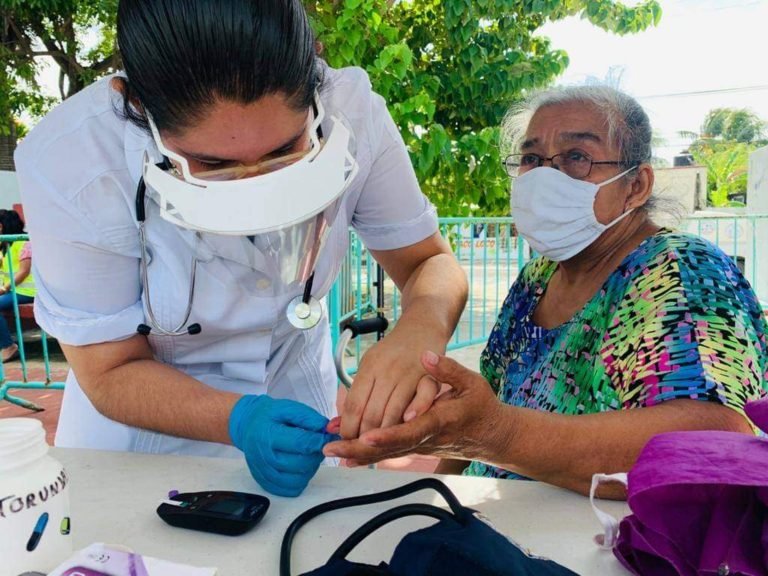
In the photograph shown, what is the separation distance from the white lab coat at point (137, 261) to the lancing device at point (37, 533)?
0.56m

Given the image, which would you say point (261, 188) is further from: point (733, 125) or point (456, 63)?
point (733, 125)

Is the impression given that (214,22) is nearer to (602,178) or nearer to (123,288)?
(123,288)

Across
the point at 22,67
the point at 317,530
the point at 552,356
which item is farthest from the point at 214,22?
the point at 22,67

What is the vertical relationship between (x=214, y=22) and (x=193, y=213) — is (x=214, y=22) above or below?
above

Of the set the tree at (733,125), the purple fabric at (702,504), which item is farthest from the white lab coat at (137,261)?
the tree at (733,125)

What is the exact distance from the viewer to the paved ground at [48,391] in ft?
11.9

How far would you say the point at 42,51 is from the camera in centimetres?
890

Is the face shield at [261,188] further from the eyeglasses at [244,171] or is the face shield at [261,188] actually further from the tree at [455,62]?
the tree at [455,62]

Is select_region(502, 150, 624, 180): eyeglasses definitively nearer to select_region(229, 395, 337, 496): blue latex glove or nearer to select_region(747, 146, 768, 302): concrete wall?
select_region(229, 395, 337, 496): blue latex glove

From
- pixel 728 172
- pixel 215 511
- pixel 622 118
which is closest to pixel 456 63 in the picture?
pixel 622 118

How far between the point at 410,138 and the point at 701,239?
3.55 m

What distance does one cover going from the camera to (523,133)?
5.91 ft

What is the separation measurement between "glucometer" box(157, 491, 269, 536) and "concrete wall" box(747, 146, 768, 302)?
27.8 ft

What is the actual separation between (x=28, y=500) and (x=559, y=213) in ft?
4.32
